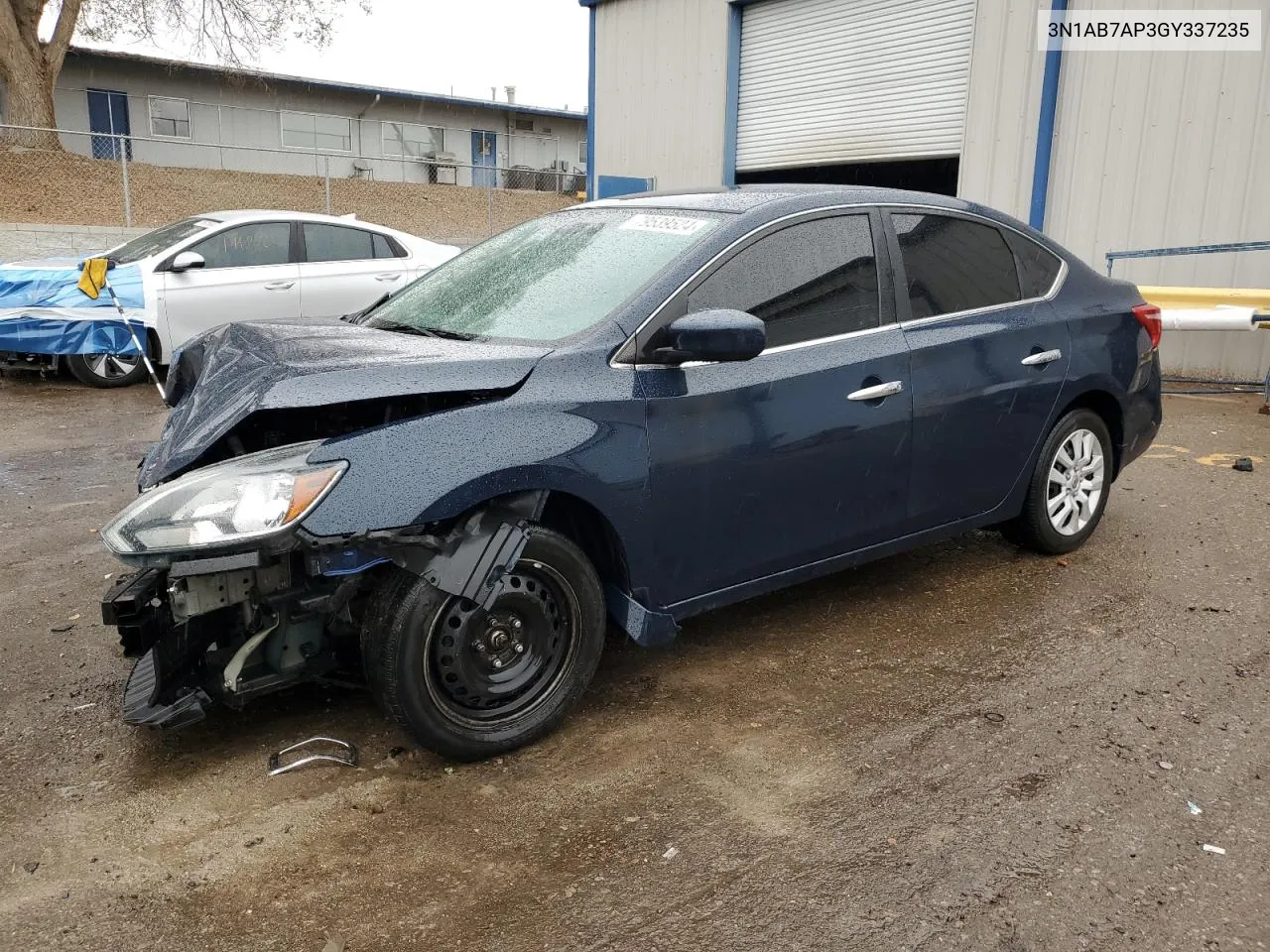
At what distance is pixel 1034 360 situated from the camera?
14.5 ft

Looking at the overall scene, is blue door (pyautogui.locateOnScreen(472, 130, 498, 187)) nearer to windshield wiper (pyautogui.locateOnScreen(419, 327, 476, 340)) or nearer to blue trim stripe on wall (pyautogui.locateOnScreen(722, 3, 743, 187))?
blue trim stripe on wall (pyautogui.locateOnScreen(722, 3, 743, 187))

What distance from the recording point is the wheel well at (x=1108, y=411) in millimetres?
4824

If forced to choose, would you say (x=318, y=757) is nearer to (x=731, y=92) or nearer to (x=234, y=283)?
(x=234, y=283)

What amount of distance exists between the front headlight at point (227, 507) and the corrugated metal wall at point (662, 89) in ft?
42.2

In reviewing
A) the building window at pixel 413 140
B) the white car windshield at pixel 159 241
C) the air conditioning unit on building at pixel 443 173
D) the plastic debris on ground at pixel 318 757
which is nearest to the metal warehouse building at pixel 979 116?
the white car windshield at pixel 159 241

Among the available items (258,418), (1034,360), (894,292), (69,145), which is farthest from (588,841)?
(69,145)

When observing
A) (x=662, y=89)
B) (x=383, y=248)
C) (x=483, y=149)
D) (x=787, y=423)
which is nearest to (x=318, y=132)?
(x=483, y=149)

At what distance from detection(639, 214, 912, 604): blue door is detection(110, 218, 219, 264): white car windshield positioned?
7.35 metres

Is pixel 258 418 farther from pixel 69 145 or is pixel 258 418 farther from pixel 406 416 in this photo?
pixel 69 145

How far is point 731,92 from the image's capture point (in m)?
14.3

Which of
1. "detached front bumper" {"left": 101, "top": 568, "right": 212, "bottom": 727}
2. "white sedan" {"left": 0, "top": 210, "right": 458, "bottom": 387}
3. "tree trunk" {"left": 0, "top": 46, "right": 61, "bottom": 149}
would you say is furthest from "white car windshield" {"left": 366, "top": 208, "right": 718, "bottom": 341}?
"tree trunk" {"left": 0, "top": 46, "right": 61, "bottom": 149}

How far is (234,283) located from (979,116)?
26.0 feet

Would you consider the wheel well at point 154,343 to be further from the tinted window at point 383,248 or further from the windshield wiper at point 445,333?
the windshield wiper at point 445,333

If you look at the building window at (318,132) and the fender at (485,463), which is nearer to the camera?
the fender at (485,463)
